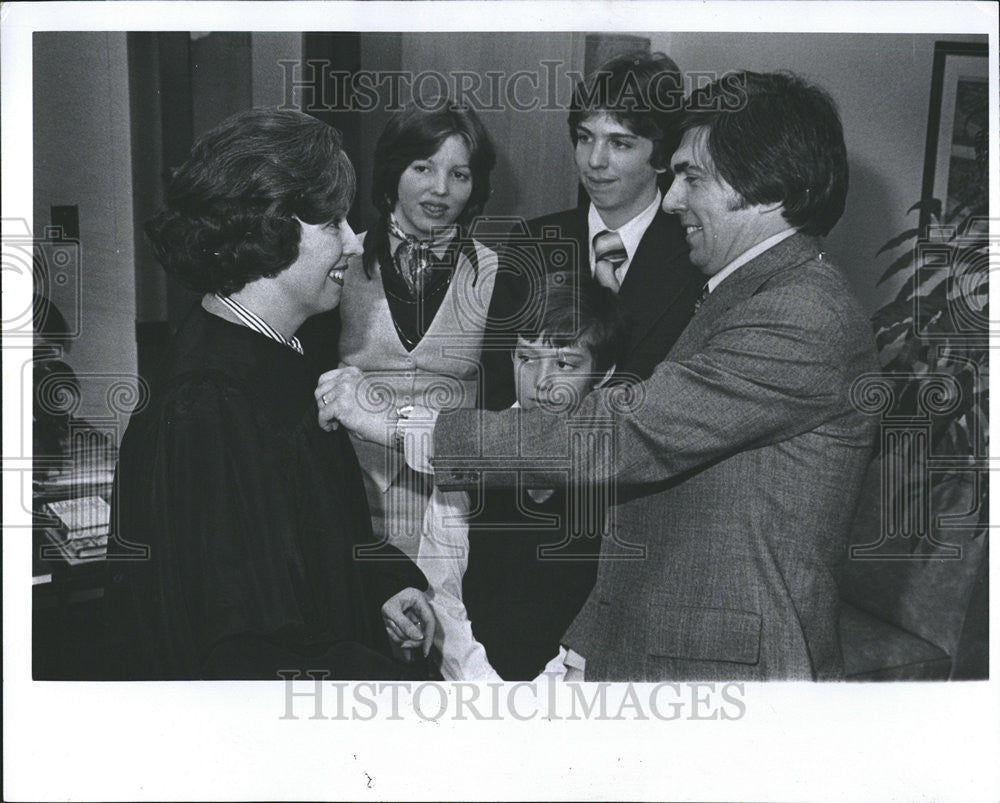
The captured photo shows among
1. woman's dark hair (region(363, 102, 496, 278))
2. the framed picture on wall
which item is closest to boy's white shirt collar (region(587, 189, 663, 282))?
woman's dark hair (region(363, 102, 496, 278))

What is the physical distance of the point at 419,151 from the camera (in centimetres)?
214

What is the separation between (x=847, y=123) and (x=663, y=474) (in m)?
0.81

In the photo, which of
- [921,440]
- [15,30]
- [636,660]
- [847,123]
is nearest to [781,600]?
[636,660]

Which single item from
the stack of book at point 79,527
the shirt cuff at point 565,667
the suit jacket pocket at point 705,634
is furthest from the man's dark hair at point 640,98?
the stack of book at point 79,527

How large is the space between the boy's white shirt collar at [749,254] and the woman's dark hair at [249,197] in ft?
2.45

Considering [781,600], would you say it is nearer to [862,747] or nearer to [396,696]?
[862,747]

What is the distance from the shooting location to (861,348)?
2121mm

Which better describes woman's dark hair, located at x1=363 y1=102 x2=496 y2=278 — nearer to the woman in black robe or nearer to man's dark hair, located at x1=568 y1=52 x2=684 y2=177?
the woman in black robe

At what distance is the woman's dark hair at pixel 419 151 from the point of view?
2137 millimetres

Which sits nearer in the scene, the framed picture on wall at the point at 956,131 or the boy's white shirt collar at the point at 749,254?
the boy's white shirt collar at the point at 749,254

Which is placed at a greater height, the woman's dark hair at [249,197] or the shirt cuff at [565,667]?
the woman's dark hair at [249,197]

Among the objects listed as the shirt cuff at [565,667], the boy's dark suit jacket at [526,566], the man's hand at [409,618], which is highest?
the boy's dark suit jacket at [526,566]

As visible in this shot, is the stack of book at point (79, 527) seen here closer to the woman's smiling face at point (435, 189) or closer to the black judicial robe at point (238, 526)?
the black judicial robe at point (238, 526)

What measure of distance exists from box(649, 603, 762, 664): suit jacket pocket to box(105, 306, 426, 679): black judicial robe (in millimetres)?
495
